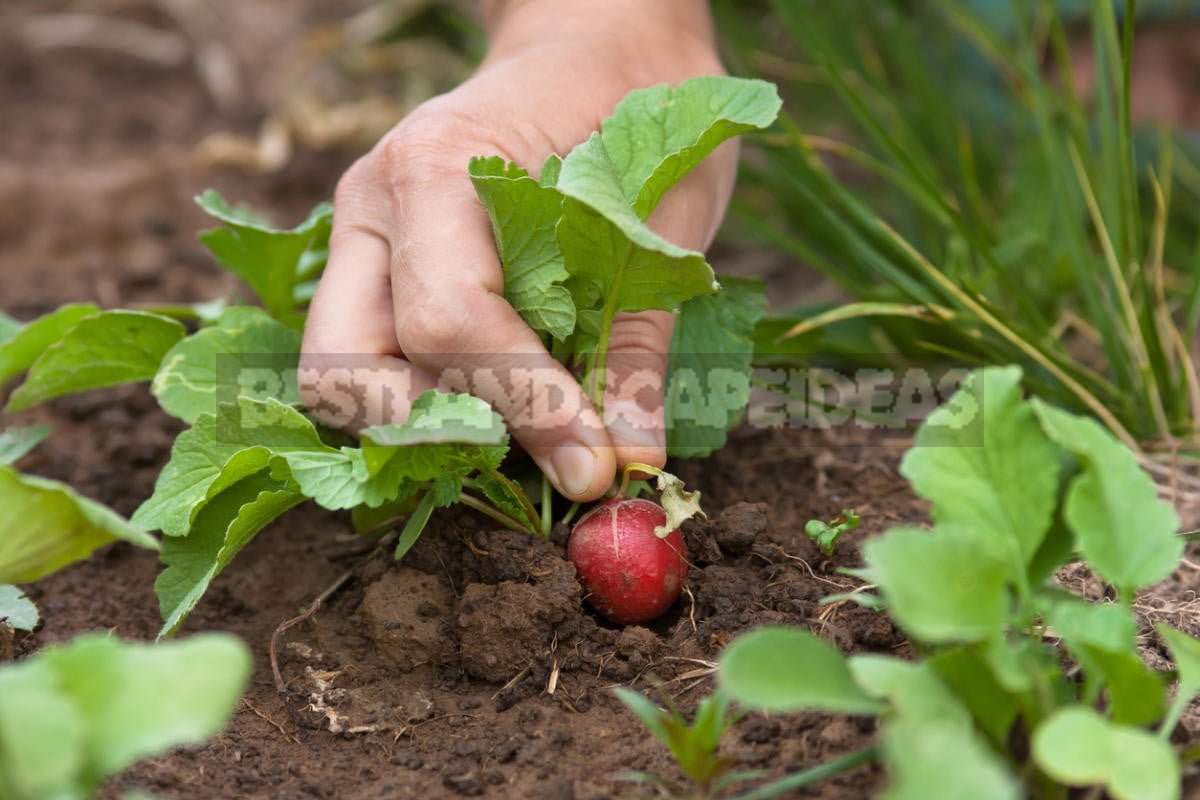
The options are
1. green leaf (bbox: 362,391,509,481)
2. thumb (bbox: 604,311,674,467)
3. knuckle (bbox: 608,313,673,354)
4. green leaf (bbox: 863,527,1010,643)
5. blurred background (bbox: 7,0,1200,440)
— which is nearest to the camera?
green leaf (bbox: 863,527,1010,643)

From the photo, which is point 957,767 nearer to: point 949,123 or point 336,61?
point 949,123

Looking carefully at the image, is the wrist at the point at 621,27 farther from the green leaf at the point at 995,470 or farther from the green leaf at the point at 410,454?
the green leaf at the point at 995,470

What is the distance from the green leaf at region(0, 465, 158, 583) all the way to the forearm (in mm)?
1051

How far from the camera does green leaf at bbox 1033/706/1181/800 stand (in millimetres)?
805

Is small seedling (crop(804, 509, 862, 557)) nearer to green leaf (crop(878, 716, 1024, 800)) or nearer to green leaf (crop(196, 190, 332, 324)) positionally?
green leaf (crop(878, 716, 1024, 800))

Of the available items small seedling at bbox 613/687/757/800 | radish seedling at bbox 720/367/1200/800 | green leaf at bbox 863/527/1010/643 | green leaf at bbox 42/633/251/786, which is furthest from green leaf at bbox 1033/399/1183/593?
green leaf at bbox 42/633/251/786

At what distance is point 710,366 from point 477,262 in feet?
1.30

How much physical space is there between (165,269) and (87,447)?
724 mm

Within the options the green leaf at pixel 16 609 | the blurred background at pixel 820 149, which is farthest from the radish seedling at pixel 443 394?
the blurred background at pixel 820 149

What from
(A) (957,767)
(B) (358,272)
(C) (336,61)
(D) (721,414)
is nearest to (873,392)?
(D) (721,414)

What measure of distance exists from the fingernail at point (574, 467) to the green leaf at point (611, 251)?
18 cm

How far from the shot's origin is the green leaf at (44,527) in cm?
106

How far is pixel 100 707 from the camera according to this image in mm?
815

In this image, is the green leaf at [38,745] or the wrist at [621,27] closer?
the green leaf at [38,745]
